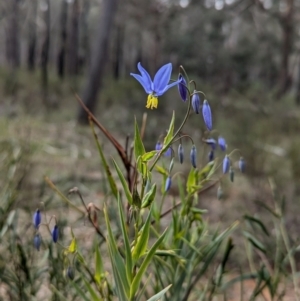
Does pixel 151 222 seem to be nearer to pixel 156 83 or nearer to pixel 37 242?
pixel 37 242

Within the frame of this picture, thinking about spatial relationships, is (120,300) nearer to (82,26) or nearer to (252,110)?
(252,110)

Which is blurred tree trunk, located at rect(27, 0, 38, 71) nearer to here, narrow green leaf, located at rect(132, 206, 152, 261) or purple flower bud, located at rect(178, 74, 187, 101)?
purple flower bud, located at rect(178, 74, 187, 101)

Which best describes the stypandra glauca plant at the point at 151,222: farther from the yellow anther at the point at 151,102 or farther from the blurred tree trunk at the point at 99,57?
the blurred tree trunk at the point at 99,57

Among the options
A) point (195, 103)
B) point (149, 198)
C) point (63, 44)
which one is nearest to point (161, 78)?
point (195, 103)

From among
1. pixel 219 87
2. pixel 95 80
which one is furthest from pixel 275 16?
pixel 95 80

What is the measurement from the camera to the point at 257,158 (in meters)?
6.64

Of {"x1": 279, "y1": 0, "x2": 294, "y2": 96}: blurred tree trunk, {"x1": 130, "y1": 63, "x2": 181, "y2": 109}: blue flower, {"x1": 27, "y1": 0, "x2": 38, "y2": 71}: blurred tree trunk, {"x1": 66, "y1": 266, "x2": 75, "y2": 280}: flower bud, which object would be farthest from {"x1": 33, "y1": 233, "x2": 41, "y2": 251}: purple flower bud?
{"x1": 27, "y1": 0, "x2": 38, "y2": 71}: blurred tree trunk

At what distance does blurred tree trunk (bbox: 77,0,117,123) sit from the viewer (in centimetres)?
1250

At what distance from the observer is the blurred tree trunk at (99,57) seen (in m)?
12.5

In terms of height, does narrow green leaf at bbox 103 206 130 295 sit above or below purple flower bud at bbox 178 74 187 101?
below

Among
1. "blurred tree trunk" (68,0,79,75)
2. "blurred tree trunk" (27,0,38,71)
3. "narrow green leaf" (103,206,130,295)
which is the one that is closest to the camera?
"narrow green leaf" (103,206,130,295)

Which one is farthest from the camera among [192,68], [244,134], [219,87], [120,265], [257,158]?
[192,68]

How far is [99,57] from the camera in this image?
42.6 ft

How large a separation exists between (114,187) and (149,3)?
1786 centimetres
